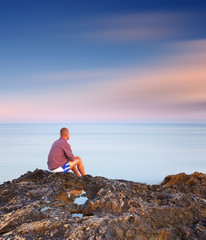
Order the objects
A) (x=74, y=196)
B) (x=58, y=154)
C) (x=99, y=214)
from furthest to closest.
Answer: (x=58, y=154), (x=74, y=196), (x=99, y=214)

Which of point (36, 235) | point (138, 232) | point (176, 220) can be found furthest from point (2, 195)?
point (176, 220)

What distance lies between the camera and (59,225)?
10.2 feet

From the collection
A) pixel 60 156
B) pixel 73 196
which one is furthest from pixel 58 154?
pixel 73 196

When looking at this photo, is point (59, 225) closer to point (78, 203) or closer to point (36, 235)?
point (36, 235)

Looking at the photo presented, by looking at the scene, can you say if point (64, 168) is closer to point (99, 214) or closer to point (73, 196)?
point (73, 196)

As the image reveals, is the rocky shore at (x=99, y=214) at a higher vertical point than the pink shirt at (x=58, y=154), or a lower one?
lower

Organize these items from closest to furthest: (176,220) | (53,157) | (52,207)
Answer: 1. (176,220)
2. (52,207)
3. (53,157)

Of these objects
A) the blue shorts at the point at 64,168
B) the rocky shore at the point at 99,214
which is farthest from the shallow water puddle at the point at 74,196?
the blue shorts at the point at 64,168

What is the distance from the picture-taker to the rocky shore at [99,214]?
2999 millimetres

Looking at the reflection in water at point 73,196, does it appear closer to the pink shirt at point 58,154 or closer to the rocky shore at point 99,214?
the rocky shore at point 99,214

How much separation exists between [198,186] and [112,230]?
3630 millimetres

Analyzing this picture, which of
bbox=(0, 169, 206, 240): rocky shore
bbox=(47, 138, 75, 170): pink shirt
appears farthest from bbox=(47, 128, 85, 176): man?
bbox=(0, 169, 206, 240): rocky shore

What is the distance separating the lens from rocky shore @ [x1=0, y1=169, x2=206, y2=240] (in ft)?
9.84

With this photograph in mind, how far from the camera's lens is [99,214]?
3.37 metres
